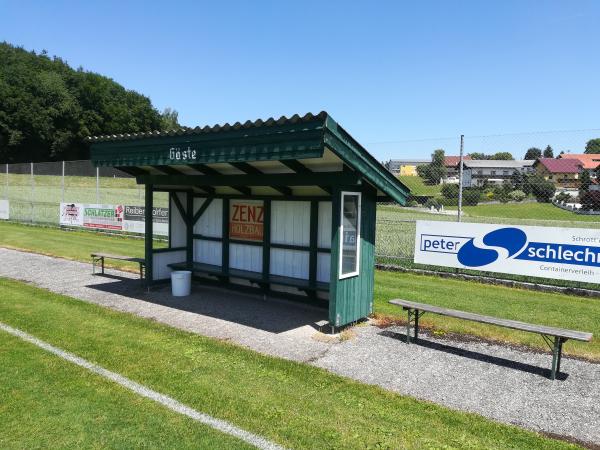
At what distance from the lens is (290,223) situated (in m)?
9.23

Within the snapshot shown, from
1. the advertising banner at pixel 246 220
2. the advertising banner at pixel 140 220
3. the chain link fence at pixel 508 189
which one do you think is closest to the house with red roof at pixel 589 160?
the chain link fence at pixel 508 189

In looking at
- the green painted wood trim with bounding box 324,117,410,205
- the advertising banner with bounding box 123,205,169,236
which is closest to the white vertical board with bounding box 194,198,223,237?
the green painted wood trim with bounding box 324,117,410,205

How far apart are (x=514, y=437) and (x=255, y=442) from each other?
2.42 meters

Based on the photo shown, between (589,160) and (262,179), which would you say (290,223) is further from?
(589,160)

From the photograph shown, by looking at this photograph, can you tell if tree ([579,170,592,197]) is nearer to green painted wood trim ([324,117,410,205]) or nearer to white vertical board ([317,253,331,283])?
green painted wood trim ([324,117,410,205])

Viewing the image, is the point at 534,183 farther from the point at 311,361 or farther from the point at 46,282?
the point at 46,282

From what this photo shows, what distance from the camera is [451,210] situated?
13.6 m

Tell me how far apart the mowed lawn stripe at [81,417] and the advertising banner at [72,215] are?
18.4 meters

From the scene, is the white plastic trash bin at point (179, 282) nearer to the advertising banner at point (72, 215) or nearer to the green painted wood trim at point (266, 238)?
the green painted wood trim at point (266, 238)

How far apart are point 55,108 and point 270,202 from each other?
80280 mm

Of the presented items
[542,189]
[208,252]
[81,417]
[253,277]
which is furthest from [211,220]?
[542,189]

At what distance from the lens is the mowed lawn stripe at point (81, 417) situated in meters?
4.08

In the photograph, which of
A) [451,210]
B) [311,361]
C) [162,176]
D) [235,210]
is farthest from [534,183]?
[162,176]

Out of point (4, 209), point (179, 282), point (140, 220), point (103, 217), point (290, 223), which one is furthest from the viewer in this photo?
point (4, 209)
